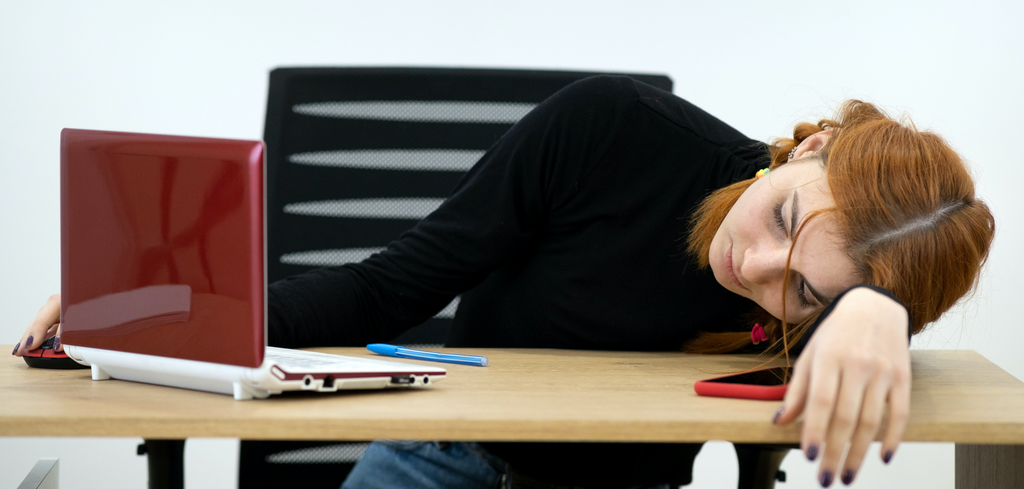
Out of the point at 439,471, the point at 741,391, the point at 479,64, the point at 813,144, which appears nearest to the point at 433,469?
the point at 439,471

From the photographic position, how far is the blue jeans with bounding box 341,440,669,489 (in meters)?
0.79

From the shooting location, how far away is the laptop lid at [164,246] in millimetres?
437

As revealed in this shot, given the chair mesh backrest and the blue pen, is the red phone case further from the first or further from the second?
the chair mesh backrest

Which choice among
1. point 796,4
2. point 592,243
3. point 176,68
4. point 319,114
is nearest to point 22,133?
point 176,68

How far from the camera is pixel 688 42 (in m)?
1.54

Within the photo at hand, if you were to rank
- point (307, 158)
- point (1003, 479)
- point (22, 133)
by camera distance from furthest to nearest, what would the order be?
point (22, 133), point (307, 158), point (1003, 479)

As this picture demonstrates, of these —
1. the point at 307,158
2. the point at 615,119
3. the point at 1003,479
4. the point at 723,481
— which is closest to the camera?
the point at 1003,479

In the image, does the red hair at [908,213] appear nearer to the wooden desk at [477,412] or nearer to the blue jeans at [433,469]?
the wooden desk at [477,412]

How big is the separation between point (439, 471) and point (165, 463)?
28cm

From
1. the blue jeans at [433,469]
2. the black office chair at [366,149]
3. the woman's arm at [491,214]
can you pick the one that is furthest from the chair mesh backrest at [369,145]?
the blue jeans at [433,469]

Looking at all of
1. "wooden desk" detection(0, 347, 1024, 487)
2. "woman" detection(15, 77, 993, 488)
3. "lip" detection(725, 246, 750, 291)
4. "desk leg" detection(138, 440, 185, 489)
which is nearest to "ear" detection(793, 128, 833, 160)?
"woman" detection(15, 77, 993, 488)

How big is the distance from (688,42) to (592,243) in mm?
795

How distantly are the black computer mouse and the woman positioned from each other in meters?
0.02

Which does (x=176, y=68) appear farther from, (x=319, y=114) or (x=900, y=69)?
(x=900, y=69)
